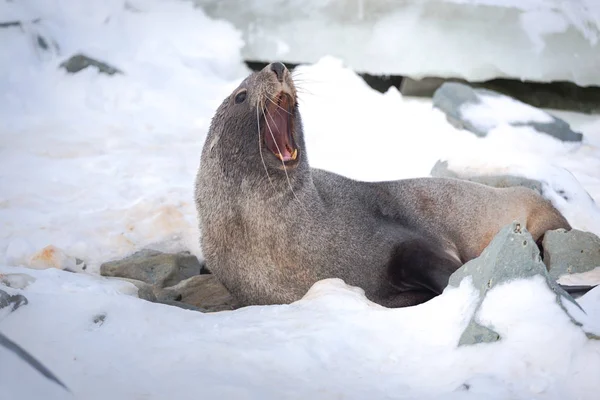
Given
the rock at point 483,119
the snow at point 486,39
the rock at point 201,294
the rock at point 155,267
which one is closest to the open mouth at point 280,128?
the rock at point 201,294

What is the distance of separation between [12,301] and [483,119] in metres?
5.39

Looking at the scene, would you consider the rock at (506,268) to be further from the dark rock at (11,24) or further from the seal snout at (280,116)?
the dark rock at (11,24)

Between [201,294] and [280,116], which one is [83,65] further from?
[280,116]

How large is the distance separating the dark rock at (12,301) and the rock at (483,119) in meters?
5.13

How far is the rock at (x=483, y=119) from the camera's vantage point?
6836mm

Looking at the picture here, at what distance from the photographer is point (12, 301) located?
2.25 meters

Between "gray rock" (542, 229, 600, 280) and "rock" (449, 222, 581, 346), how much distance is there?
162 centimetres

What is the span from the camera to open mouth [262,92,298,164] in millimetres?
3383

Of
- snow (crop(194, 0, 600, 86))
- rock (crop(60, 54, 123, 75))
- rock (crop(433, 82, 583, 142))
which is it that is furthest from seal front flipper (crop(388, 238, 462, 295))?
rock (crop(60, 54, 123, 75))

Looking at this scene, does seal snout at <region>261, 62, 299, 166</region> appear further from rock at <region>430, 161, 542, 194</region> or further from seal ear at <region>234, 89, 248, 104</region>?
rock at <region>430, 161, 542, 194</region>

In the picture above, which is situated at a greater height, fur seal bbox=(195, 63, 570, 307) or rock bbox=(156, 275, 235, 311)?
fur seal bbox=(195, 63, 570, 307)

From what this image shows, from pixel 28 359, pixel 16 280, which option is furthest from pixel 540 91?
pixel 28 359

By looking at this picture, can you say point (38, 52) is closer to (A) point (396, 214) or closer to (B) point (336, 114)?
(B) point (336, 114)

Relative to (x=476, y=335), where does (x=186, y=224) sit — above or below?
below
